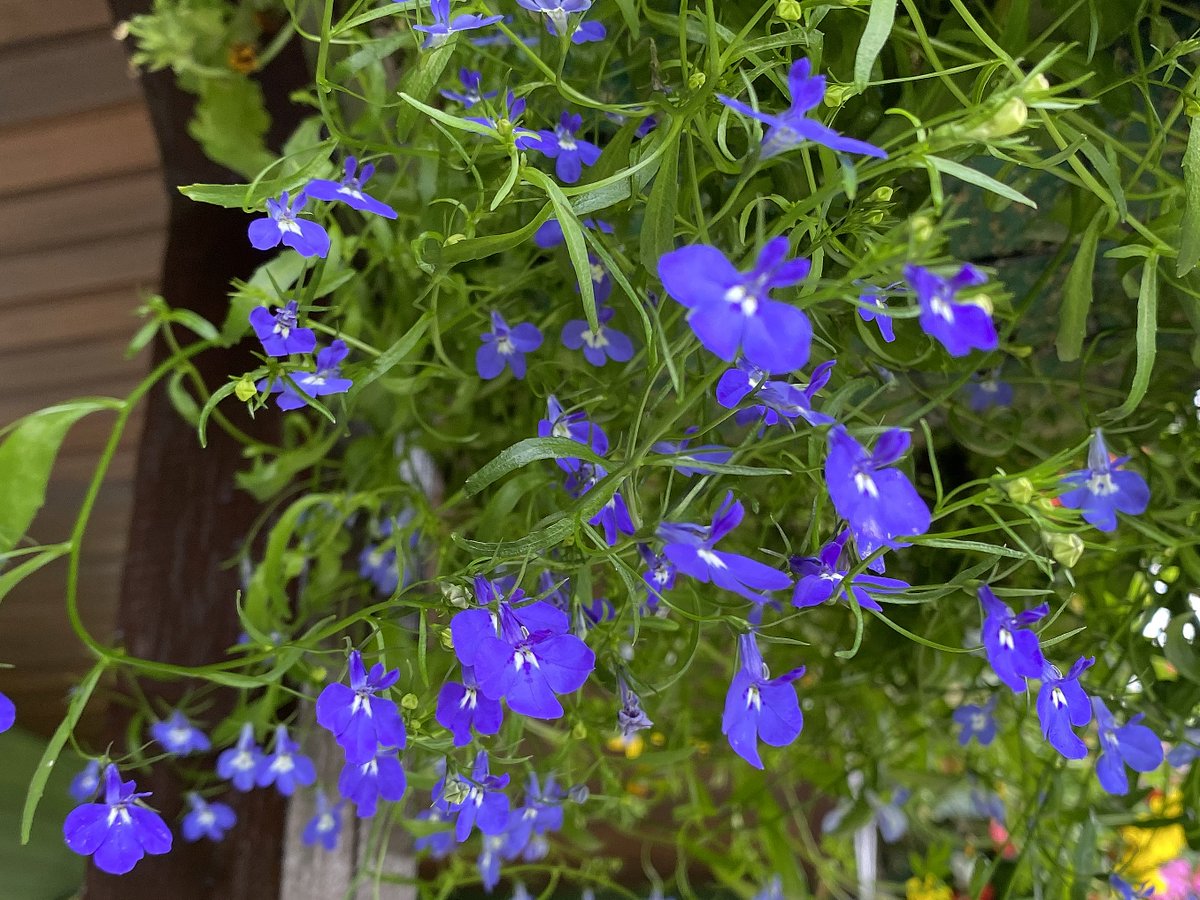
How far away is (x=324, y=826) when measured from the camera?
762 millimetres

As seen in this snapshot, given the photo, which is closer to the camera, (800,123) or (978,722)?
(800,123)

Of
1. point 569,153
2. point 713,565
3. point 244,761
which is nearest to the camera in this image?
point 713,565

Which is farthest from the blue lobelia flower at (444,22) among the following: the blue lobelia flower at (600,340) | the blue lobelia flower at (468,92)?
the blue lobelia flower at (600,340)

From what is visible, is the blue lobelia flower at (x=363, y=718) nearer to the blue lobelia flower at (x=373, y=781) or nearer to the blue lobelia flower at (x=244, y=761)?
the blue lobelia flower at (x=373, y=781)

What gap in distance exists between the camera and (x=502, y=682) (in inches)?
14.4

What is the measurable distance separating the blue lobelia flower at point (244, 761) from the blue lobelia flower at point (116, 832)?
18 cm

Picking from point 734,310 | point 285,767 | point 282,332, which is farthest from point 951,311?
point 285,767

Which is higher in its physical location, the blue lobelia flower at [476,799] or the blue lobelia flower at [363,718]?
the blue lobelia flower at [363,718]

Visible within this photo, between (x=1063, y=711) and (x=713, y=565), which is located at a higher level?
(x=713, y=565)

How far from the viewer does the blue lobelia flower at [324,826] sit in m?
0.76

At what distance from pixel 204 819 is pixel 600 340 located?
533mm

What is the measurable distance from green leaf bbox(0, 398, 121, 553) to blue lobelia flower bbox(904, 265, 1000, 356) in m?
0.49

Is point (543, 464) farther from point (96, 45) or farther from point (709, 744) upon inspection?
point (96, 45)

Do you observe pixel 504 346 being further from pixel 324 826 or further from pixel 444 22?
pixel 324 826
